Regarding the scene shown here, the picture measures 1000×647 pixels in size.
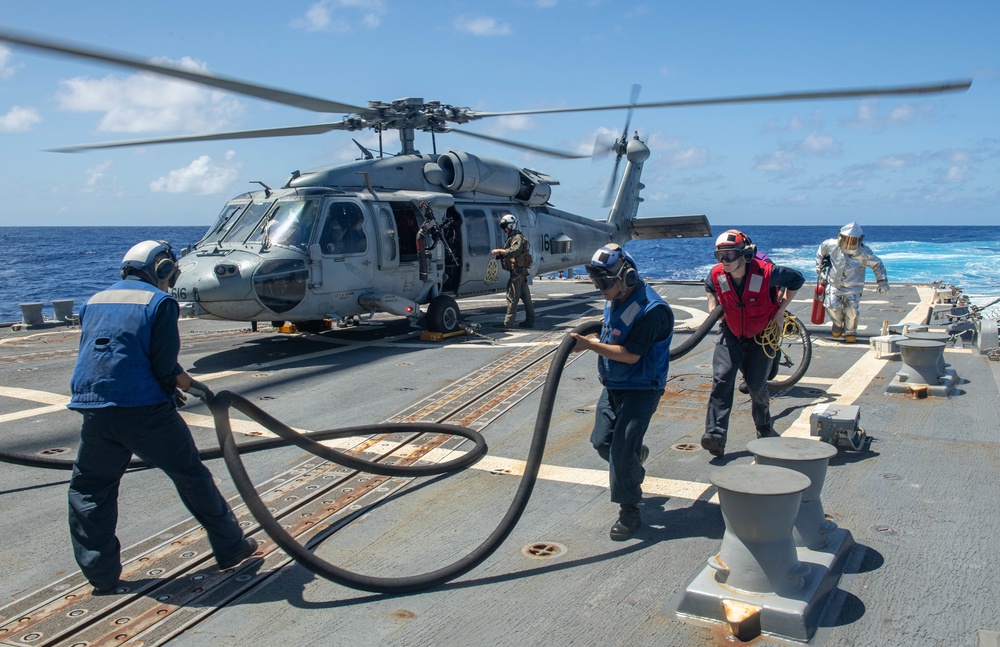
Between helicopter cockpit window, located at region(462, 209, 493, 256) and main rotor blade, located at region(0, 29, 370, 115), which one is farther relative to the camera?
helicopter cockpit window, located at region(462, 209, 493, 256)

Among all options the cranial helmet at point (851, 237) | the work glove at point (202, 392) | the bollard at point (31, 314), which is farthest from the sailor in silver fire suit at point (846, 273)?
the bollard at point (31, 314)

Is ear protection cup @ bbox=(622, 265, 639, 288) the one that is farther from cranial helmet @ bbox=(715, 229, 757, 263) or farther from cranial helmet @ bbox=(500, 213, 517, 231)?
cranial helmet @ bbox=(500, 213, 517, 231)

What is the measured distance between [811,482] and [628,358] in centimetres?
112

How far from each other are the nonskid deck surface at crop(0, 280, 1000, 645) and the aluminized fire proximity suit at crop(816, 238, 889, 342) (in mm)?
2116

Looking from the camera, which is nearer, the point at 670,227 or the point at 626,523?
the point at 626,523

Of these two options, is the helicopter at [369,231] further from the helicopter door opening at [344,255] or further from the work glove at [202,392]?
the work glove at [202,392]

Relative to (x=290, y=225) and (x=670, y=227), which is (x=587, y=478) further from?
(x=670, y=227)

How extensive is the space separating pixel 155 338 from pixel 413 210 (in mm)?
8504

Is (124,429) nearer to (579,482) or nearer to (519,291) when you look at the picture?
(579,482)

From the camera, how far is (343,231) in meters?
10.9

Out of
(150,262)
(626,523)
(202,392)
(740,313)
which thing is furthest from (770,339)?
(150,262)

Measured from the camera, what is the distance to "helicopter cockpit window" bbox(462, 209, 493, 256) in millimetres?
13141

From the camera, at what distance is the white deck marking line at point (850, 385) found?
6.28 meters

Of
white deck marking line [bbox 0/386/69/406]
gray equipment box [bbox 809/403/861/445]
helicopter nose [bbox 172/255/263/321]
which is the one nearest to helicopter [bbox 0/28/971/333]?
helicopter nose [bbox 172/255/263/321]
